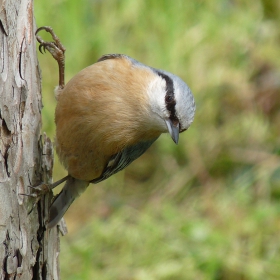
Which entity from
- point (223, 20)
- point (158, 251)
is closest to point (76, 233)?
point (158, 251)

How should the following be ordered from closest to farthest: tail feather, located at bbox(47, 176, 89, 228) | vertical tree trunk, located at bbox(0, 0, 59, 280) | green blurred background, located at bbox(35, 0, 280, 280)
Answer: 1. vertical tree trunk, located at bbox(0, 0, 59, 280)
2. tail feather, located at bbox(47, 176, 89, 228)
3. green blurred background, located at bbox(35, 0, 280, 280)

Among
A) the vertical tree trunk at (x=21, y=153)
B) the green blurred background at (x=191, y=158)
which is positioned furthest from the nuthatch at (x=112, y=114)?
the green blurred background at (x=191, y=158)

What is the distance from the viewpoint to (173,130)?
10.4ft

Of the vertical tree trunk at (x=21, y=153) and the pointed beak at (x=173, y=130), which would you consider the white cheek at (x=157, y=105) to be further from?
the vertical tree trunk at (x=21, y=153)

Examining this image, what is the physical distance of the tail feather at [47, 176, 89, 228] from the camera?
3.32 metres

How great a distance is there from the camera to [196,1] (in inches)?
249

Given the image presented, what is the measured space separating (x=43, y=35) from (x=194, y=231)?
2.41m

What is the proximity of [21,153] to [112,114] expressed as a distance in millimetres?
708

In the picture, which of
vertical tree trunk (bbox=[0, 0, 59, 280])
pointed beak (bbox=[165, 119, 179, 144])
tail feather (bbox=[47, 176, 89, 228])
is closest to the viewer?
vertical tree trunk (bbox=[0, 0, 59, 280])

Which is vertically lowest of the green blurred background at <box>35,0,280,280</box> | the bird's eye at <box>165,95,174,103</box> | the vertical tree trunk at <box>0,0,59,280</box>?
the vertical tree trunk at <box>0,0,59,280</box>

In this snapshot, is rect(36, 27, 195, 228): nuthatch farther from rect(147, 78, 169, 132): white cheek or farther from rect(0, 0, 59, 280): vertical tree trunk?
rect(0, 0, 59, 280): vertical tree trunk

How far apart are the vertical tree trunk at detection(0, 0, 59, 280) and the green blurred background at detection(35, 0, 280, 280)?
1.91 meters

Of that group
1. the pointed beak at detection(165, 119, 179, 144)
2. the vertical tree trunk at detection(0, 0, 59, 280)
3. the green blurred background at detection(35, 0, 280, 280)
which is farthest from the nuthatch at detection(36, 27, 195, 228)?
the green blurred background at detection(35, 0, 280, 280)

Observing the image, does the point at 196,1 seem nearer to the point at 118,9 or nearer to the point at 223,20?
the point at 223,20
